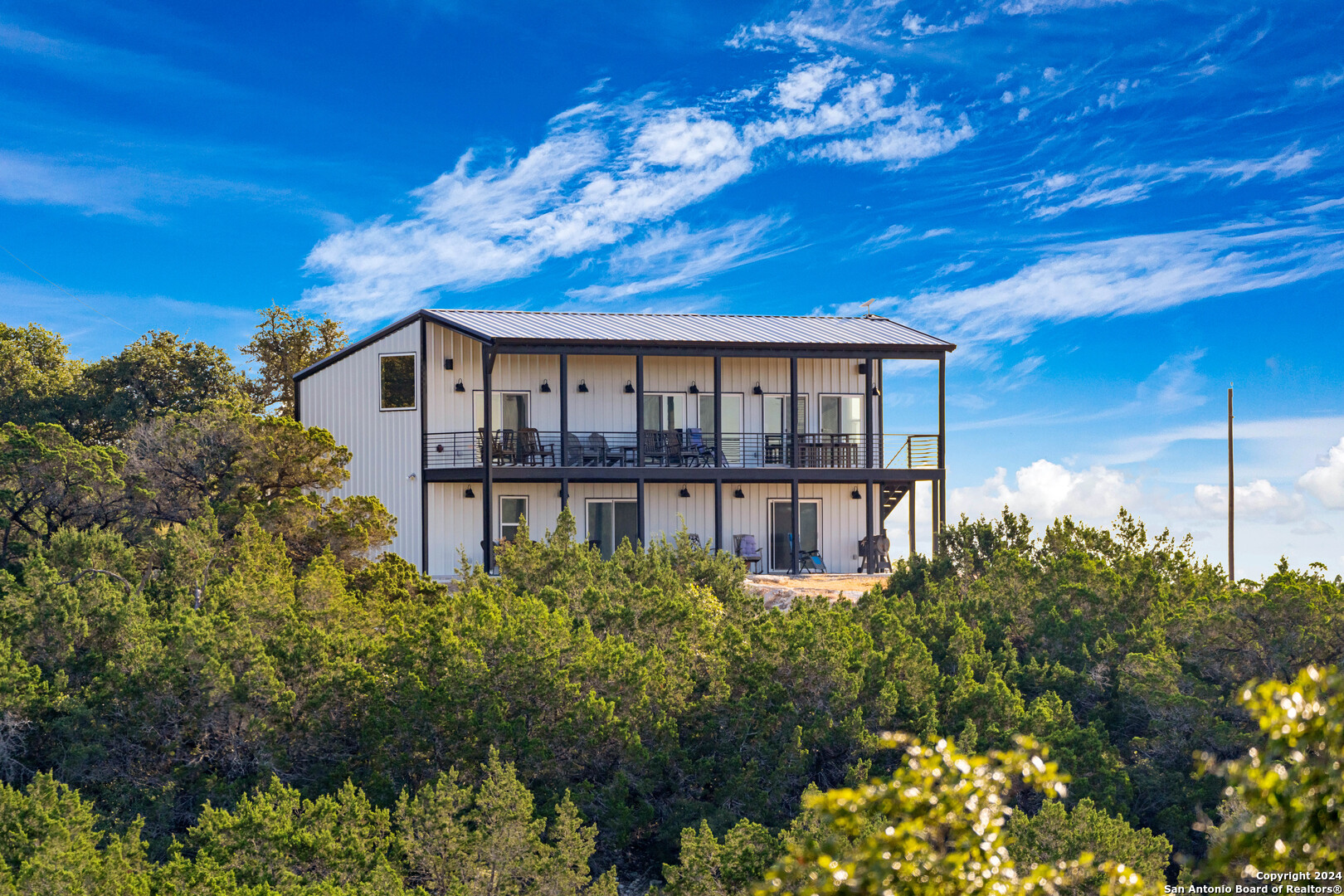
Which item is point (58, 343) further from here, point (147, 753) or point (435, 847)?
point (435, 847)

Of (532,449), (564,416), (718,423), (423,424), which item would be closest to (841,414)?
(718,423)

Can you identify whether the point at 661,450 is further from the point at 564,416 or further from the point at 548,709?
the point at 548,709

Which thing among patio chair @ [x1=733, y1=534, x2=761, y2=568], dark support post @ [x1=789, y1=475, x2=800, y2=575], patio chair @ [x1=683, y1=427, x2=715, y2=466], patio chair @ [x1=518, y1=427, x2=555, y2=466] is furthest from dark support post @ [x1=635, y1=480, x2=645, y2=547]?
dark support post @ [x1=789, y1=475, x2=800, y2=575]

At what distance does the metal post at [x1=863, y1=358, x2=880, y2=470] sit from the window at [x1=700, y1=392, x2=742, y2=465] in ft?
9.48

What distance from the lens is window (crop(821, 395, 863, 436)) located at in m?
25.6

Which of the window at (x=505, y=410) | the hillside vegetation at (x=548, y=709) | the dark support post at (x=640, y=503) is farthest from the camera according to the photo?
the window at (x=505, y=410)

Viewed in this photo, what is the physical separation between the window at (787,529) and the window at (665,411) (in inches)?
114

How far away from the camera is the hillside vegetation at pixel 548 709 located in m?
7.70

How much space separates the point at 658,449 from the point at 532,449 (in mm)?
2870

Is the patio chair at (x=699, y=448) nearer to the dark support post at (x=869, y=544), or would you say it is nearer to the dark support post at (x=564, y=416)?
the dark support post at (x=564, y=416)

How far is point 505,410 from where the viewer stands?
23531 mm

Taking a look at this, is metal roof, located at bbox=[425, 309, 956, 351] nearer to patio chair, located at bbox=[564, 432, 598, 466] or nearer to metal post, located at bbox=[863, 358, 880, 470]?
metal post, located at bbox=[863, 358, 880, 470]

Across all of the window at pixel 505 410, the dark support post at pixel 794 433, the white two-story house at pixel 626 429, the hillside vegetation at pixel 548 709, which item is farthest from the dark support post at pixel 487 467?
the hillside vegetation at pixel 548 709

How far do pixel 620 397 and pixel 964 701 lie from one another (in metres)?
15.0
